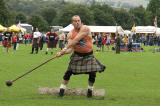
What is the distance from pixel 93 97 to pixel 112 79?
4237mm

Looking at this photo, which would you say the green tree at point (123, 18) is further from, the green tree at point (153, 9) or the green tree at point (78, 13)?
the green tree at point (153, 9)

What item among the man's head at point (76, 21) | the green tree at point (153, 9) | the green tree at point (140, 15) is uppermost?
the man's head at point (76, 21)

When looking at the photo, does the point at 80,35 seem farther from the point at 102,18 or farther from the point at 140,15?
the point at 140,15

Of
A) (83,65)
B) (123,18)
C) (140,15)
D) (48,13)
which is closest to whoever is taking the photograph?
(83,65)

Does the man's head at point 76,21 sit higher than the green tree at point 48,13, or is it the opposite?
the man's head at point 76,21

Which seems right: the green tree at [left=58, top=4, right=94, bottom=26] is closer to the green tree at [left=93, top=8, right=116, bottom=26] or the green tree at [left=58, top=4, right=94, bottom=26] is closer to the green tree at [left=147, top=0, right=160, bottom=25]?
the green tree at [left=93, top=8, right=116, bottom=26]

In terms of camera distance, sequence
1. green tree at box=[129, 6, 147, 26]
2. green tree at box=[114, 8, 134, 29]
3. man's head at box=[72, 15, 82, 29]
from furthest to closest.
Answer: green tree at box=[129, 6, 147, 26]
green tree at box=[114, 8, 134, 29]
man's head at box=[72, 15, 82, 29]

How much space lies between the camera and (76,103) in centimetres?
738

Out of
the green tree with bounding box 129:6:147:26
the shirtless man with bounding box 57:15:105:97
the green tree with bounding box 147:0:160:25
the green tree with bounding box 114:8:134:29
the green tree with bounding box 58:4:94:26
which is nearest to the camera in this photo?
the shirtless man with bounding box 57:15:105:97

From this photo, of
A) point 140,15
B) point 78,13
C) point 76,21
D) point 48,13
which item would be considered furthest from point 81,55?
point 48,13

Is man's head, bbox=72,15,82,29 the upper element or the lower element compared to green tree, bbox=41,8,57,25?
upper

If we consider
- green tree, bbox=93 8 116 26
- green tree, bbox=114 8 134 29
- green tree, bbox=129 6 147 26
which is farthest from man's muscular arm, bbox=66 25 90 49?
green tree, bbox=129 6 147 26

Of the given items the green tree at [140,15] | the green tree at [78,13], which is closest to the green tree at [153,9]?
the green tree at [78,13]

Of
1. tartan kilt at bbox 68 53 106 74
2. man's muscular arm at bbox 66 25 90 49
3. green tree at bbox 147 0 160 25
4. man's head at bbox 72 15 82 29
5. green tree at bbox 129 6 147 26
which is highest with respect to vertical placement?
man's head at bbox 72 15 82 29
